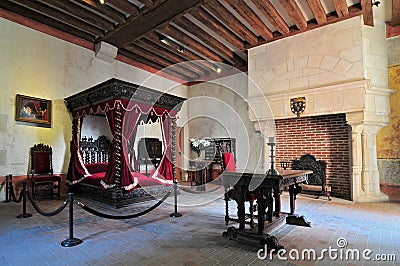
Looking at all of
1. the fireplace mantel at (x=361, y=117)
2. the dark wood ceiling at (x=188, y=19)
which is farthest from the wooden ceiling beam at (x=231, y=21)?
the fireplace mantel at (x=361, y=117)

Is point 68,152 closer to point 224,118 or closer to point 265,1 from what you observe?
point 224,118

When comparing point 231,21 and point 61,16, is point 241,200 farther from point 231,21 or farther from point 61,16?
point 61,16

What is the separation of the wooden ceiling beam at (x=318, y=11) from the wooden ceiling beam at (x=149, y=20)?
241 centimetres

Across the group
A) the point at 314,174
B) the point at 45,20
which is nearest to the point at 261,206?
the point at 314,174

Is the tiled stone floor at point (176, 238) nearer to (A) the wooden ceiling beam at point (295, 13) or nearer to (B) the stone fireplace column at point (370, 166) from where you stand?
(B) the stone fireplace column at point (370, 166)

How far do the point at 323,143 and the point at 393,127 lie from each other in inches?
59.8

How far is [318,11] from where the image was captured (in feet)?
17.7

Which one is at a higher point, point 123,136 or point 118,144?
point 123,136

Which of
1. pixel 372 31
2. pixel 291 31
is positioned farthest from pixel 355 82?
pixel 291 31

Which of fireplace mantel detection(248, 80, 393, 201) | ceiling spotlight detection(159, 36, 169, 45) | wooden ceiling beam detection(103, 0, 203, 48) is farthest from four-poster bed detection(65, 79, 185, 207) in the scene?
fireplace mantel detection(248, 80, 393, 201)

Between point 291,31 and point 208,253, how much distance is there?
230 inches

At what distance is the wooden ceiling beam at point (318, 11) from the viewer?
516 centimetres

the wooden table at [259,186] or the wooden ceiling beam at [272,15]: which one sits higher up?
the wooden ceiling beam at [272,15]

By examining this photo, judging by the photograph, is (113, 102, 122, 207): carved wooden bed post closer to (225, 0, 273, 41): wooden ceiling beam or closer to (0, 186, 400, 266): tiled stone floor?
(0, 186, 400, 266): tiled stone floor
